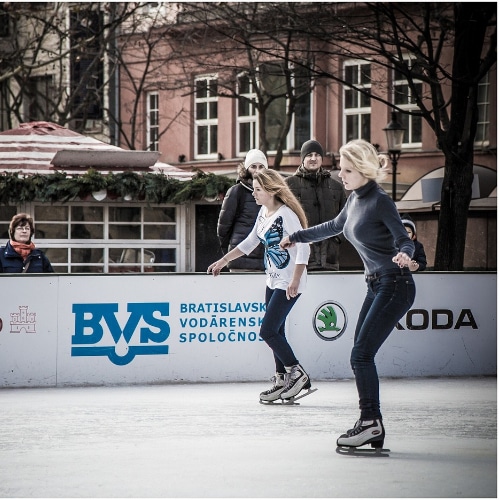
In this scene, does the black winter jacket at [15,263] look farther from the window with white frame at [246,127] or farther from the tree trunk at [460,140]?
the window with white frame at [246,127]

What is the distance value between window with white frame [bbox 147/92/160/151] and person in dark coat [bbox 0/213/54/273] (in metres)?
27.1

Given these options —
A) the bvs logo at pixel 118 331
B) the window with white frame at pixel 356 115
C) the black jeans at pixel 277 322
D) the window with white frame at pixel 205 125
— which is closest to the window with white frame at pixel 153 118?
the window with white frame at pixel 205 125

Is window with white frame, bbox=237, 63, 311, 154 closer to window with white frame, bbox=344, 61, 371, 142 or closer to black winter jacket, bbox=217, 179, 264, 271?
window with white frame, bbox=344, 61, 371, 142

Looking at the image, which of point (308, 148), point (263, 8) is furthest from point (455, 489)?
point (263, 8)

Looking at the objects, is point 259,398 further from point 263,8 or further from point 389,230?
point 263,8

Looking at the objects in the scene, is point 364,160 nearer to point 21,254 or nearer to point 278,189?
point 278,189

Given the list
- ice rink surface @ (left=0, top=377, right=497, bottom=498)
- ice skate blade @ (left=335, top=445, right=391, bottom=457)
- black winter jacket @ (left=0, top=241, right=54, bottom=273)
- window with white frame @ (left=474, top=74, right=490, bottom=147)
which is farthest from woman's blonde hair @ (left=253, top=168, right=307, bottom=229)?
window with white frame @ (left=474, top=74, right=490, bottom=147)

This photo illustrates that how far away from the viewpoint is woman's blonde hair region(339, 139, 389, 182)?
8.54m

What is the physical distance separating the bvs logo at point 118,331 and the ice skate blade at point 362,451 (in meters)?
5.47

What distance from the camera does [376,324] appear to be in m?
8.55

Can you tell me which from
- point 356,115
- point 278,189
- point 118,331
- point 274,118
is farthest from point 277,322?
point 274,118

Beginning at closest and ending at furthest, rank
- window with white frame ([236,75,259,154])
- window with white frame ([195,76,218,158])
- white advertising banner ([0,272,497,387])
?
1. white advertising banner ([0,272,497,387])
2. window with white frame ([236,75,259,154])
3. window with white frame ([195,76,218,158])

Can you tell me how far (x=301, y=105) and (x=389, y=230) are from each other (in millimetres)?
30189

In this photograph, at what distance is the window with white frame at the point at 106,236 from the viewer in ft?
63.6
